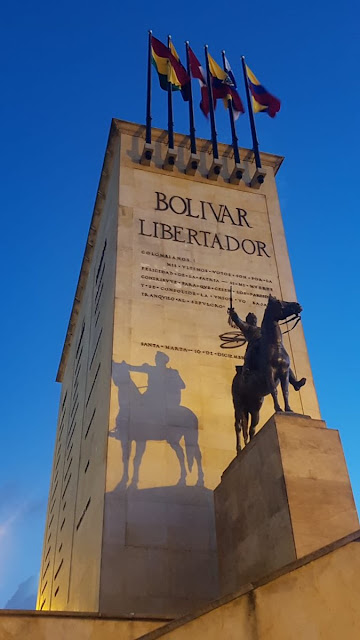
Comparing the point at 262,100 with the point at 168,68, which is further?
the point at 262,100

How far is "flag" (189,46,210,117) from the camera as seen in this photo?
2605cm

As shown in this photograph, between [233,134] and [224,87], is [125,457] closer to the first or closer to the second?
[233,134]

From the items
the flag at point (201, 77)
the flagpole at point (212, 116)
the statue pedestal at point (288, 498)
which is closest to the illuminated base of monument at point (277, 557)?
the statue pedestal at point (288, 498)

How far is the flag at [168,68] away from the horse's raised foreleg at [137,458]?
15128 millimetres

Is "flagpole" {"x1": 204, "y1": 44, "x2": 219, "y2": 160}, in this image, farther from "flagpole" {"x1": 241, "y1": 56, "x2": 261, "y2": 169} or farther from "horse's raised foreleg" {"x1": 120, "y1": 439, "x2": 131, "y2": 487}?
"horse's raised foreleg" {"x1": 120, "y1": 439, "x2": 131, "y2": 487}

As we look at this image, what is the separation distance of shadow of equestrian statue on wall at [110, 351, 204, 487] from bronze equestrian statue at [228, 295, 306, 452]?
2.69 metres

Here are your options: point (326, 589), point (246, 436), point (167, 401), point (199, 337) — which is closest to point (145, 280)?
point (199, 337)

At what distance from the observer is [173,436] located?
1688cm

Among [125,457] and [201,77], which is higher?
[201,77]

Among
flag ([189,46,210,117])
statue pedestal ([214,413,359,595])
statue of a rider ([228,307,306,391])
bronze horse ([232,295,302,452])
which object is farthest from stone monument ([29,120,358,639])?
flag ([189,46,210,117])

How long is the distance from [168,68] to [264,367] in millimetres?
16944

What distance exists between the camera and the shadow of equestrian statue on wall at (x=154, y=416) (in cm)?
1639

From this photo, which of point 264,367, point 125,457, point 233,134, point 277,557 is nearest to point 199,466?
point 125,457

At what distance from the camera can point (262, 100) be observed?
2662 cm
